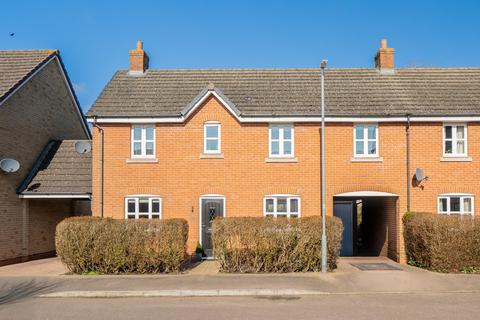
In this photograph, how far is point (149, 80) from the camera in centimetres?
1911

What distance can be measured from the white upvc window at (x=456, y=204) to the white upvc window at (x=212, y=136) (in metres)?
8.45

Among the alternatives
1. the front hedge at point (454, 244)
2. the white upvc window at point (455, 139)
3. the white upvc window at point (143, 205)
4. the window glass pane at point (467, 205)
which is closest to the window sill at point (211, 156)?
the white upvc window at point (143, 205)

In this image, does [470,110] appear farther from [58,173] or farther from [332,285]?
[58,173]

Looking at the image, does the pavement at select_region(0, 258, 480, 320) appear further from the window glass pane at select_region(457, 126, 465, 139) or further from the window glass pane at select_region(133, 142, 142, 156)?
the window glass pane at select_region(457, 126, 465, 139)

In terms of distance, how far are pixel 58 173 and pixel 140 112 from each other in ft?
14.8

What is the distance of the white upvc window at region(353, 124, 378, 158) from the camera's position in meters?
16.8

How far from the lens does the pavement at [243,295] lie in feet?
30.0

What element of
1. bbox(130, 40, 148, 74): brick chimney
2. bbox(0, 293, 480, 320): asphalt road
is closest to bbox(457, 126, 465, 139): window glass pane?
bbox(0, 293, 480, 320): asphalt road

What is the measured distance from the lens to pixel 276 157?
16766 mm

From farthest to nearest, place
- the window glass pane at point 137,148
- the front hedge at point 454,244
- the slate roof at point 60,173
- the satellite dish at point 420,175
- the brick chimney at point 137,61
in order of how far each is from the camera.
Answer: the brick chimney at point 137,61 < the slate roof at point 60,173 < the window glass pane at point 137,148 < the satellite dish at point 420,175 < the front hedge at point 454,244

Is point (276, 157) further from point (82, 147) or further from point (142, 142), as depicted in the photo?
point (82, 147)

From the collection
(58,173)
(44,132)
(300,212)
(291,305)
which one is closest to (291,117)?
(300,212)

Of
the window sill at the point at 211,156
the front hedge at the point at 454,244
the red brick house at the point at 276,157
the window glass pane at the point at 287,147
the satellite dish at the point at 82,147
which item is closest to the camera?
the front hedge at the point at 454,244

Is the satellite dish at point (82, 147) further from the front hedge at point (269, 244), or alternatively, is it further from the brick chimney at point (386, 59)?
the brick chimney at point (386, 59)
